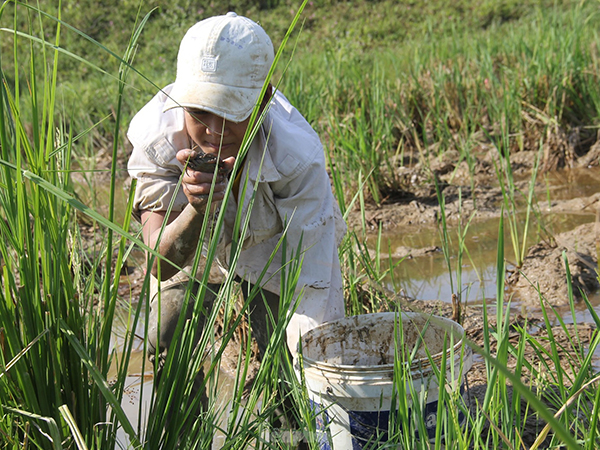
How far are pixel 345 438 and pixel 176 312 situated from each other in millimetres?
617

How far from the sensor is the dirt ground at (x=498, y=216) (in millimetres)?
2430

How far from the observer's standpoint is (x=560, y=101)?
4.36m

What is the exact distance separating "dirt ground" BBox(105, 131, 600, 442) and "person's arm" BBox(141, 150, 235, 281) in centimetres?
59

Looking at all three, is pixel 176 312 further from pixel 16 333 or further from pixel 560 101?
pixel 560 101

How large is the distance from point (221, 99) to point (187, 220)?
0.30 m

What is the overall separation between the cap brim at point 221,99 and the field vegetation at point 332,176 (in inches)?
7.1

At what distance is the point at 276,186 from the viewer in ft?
5.94

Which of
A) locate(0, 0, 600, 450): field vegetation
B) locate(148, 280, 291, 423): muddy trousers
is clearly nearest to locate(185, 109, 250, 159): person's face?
locate(0, 0, 600, 450): field vegetation

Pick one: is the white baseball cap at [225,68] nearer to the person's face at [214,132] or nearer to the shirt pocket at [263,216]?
the person's face at [214,132]

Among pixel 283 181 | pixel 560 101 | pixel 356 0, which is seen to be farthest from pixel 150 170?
pixel 356 0

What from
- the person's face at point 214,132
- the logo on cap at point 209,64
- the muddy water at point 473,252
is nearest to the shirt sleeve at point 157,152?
→ the person's face at point 214,132

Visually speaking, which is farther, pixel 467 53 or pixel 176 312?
pixel 467 53

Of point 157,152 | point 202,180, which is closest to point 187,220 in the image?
point 202,180

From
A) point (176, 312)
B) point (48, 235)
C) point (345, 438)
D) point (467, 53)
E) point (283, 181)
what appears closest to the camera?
point (48, 235)
